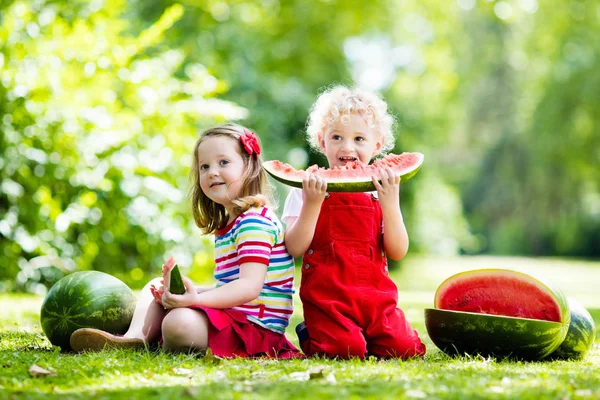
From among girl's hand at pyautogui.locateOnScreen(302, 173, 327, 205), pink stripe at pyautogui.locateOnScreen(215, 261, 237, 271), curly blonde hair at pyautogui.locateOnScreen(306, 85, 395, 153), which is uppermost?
curly blonde hair at pyautogui.locateOnScreen(306, 85, 395, 153)

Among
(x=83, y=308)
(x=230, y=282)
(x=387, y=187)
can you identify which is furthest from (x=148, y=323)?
(x=387, y=187)

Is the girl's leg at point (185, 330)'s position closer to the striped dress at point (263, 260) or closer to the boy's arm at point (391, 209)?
the striped dress at point (263, 260)

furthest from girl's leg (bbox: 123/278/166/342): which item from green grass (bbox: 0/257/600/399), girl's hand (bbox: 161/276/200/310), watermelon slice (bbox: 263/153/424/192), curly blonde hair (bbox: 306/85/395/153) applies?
curly blonde hair (bbox: 306/85/395/153)

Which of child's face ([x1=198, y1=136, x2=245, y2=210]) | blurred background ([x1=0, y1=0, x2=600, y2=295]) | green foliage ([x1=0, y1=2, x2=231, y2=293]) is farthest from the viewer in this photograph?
blurred background ([x1=0, y1=0, x2=600, y2=295])

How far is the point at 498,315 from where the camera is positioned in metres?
3.98

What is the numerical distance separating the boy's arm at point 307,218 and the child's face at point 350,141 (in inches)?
18.8

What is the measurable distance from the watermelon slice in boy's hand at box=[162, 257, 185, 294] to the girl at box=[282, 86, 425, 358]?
0.69 metres

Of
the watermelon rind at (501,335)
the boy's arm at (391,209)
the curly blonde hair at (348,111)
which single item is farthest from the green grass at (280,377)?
the curly blonde hair at (348,111)

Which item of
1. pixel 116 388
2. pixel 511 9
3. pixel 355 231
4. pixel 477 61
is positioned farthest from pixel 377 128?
pixel 477 61

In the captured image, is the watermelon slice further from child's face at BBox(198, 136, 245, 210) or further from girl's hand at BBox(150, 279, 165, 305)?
girl's hand at BBox(150, 279, 165, 305)

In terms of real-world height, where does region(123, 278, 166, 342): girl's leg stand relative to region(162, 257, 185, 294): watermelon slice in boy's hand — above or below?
below

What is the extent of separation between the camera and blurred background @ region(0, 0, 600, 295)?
8672 mm

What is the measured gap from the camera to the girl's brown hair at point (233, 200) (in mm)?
4301

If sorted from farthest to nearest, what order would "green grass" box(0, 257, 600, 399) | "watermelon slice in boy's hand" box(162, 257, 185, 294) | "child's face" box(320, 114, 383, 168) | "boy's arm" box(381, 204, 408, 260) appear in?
"child's face" box(320, 114, 383, 168) → "boy's arm" box(381, 204, 408, 260) → "watermelon slice in boy's hand" box(162, 257, 185, 294) → "green grass" box(0, 257, 600, 399)
